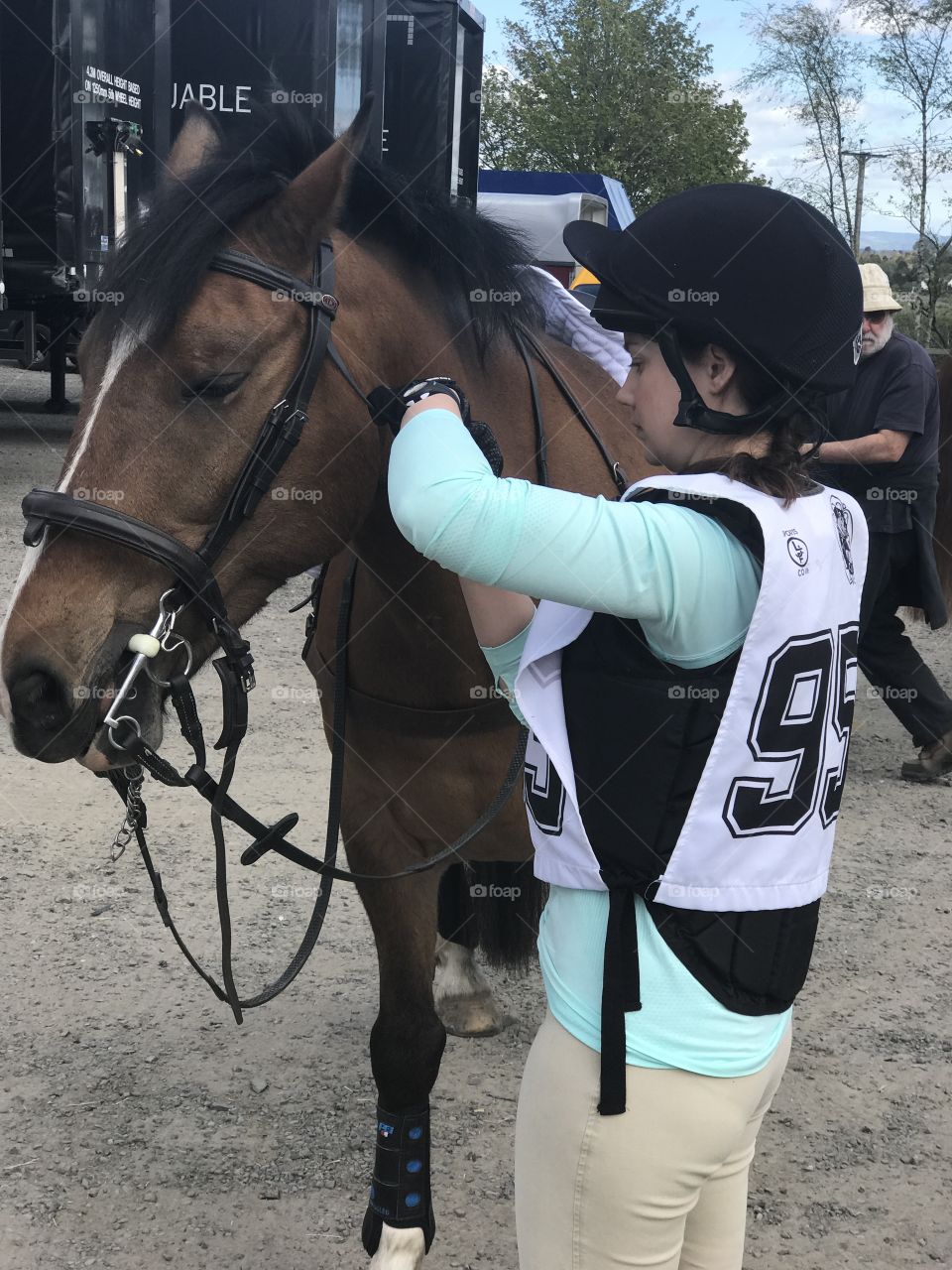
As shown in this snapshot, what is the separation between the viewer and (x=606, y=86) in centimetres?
2488

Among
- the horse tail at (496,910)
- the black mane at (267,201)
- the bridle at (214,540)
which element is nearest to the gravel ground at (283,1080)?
the horse tail at (496,910)

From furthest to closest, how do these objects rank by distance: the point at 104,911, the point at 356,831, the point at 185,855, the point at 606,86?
the point at 606,86 → the point at 185,855 → the point at 104,911 → the point at 356,831

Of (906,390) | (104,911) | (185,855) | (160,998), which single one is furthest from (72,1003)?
(906,390)

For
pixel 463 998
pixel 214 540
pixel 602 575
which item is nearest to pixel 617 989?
pixel 602 575

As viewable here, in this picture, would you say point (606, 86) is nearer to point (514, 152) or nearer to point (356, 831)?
point (514, 152)

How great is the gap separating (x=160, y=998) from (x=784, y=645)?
8.54 ft

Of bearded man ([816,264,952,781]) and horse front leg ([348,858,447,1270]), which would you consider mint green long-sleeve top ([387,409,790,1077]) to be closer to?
horse front leg ([348,858,447,1270])

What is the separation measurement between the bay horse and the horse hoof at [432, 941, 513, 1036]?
2.70 ft

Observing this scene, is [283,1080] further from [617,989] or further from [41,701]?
[617,989]

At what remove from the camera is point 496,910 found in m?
3.11

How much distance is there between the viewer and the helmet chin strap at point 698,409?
132 centimetres

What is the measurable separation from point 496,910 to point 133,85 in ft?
25.1

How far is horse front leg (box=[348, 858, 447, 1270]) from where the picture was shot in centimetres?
237

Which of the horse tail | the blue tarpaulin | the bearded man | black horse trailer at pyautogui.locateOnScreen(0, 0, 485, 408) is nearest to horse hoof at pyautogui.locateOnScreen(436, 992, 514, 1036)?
the horse tail
